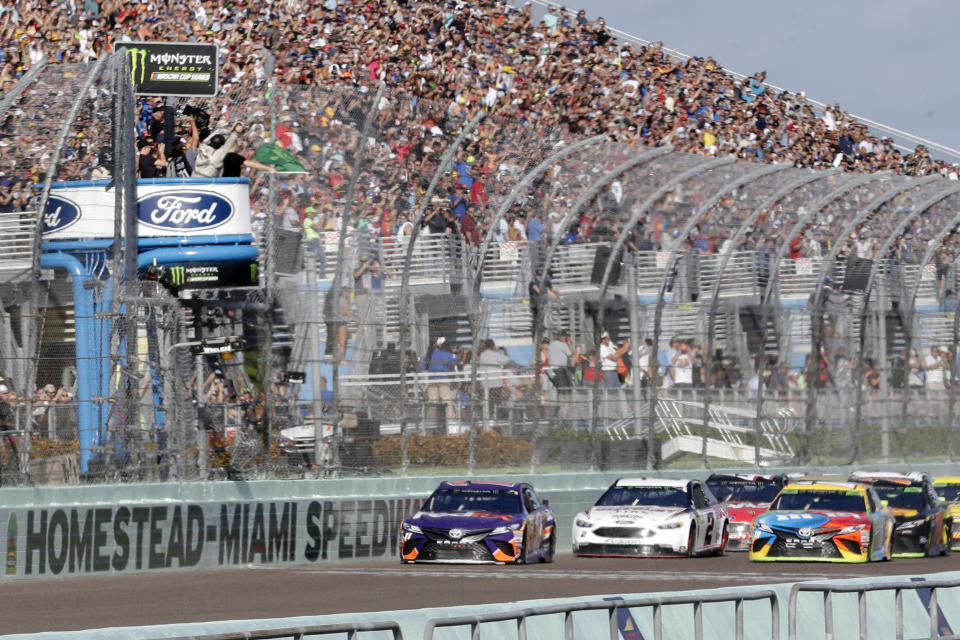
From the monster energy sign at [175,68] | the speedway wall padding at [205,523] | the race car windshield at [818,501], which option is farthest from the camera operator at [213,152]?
the race car windshield at [818,501]

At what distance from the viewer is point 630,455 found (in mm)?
22312

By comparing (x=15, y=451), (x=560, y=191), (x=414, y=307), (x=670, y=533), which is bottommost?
(x=670, y=533)

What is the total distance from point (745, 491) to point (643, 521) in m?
2.87

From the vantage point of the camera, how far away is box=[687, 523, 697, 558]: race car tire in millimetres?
21750

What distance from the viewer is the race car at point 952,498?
24.8 m

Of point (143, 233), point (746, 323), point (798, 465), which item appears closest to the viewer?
point (143, 233)

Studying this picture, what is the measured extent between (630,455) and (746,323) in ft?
8.32

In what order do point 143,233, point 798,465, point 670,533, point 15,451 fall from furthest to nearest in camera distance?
point 798,465 → point 670,533 → point 143,233 → point 15,451

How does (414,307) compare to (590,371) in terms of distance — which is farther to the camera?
(590,371)

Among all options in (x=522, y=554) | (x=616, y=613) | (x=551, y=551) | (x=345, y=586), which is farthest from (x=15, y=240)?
(x=616, y=613)

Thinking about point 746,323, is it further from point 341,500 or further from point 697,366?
point 341,500

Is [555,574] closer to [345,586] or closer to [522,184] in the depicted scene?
[345,586]

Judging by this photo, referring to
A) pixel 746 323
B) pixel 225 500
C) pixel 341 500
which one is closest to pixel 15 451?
pixel 225 500

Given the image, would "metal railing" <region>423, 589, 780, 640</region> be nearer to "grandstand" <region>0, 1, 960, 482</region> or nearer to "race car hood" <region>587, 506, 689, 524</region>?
"grandstand" <region>0, 1, 960, 482</region>
